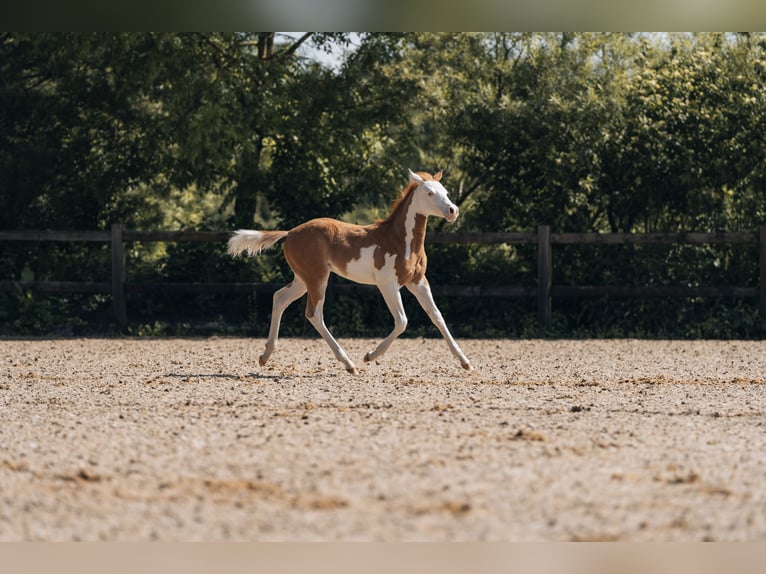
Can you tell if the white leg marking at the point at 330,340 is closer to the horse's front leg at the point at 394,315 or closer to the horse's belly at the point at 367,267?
the horse's front leg at the point at 394,315

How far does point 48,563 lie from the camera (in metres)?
3.51

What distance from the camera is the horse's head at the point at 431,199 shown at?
965cm

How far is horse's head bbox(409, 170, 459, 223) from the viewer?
9.65 m

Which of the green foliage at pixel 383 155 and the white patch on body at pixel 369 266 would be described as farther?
the green foliage at pixel 383 155

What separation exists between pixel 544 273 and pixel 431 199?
195 inches

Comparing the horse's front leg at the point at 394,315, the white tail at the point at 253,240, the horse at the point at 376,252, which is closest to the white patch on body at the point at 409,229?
the horse at the point at 376,252

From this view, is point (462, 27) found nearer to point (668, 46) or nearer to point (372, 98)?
point (372, 98)

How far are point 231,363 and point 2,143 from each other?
24.8ft

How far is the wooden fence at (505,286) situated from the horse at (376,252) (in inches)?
172

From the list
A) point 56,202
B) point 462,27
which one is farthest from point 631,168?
point 462,27

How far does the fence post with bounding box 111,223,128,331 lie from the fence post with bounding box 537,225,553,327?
558 cm

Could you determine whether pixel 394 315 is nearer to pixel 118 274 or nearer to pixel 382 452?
pixel 382 452

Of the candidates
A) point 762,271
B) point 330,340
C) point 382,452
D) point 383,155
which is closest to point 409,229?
point 330,340

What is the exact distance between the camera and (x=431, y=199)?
9.75 m
